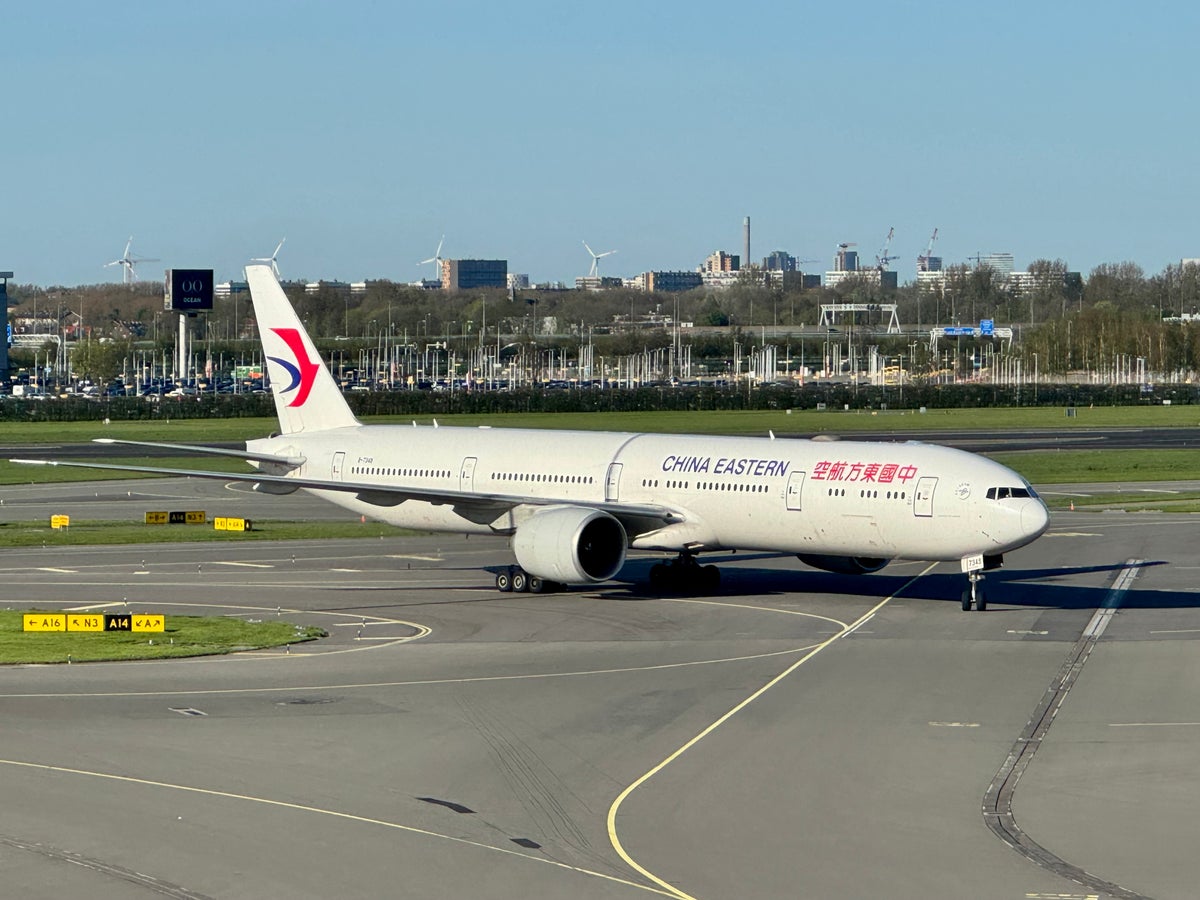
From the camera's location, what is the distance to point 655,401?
16350cm

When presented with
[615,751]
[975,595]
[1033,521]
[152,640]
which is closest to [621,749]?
[615,751]

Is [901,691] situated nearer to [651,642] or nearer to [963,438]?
[651,642]

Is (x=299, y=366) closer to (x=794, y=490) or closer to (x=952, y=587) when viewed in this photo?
(x=794, y=490)

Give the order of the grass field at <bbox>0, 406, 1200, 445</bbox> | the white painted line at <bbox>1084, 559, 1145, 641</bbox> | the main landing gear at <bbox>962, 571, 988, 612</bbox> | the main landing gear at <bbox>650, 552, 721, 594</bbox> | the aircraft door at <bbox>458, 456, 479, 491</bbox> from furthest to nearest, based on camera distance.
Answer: the grass field at <bbox>0, 406, 1200, 445</bbox>, the aircraft door at <bbox>458, 456, 479, 491</bbox>, the main landing gear at <bbox>650, 552, 721, 594</bbox>, the main landing gear at <bbox>962, 571, 988, 612</bbox>, the white painted line at <bbox>1084, 559, 1145, 641</bbox>

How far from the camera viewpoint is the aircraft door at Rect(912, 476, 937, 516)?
4231cm

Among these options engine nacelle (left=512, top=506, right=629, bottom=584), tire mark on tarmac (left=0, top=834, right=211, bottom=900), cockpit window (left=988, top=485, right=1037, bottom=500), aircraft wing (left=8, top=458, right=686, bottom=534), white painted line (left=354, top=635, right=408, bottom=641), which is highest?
cockpit window (left=988, top=485, right=1037, bottom=500)

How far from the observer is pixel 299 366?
189ft

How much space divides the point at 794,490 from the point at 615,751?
1875 cm

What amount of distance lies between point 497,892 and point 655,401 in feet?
475

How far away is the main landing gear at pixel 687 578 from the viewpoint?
4844cm

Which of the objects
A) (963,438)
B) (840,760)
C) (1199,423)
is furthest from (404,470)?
(1199,423)

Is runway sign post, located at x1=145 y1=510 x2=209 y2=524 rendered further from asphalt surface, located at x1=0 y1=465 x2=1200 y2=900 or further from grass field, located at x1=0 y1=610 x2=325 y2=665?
A: grass field, located at x1=0 y1=610 x2=325 y2=665

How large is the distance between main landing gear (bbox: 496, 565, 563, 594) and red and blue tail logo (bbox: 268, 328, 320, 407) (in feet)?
44.2

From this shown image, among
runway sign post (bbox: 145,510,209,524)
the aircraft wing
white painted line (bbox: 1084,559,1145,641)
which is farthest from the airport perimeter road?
runway sign post (bbox: 145,510,209,524)
